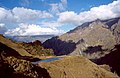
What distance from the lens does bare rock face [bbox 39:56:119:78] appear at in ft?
441

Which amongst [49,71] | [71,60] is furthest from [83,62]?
[49,71]

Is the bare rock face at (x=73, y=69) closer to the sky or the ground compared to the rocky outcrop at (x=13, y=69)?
closer to the ground

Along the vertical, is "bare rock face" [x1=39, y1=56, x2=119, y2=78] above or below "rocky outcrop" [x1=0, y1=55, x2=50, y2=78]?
below

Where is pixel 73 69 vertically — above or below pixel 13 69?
below

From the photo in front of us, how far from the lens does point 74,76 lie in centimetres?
13788

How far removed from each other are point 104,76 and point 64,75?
3401 cm

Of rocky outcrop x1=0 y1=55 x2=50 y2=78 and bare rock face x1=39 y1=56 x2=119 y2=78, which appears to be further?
bare rock face x1=39 y1=56 x2=119 y2=78

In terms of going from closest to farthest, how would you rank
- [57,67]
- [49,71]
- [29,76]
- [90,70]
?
[29,76], [49,71], [57,67], [90,70]

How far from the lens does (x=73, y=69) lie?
14825 cm

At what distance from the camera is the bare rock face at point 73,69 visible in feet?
441

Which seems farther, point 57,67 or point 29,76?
point 57,67

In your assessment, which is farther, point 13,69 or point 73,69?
point 73,69

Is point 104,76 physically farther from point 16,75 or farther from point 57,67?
point 16,75

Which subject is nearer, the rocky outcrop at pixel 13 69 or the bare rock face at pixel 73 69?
the rocky outcrop at pixel 13 69
